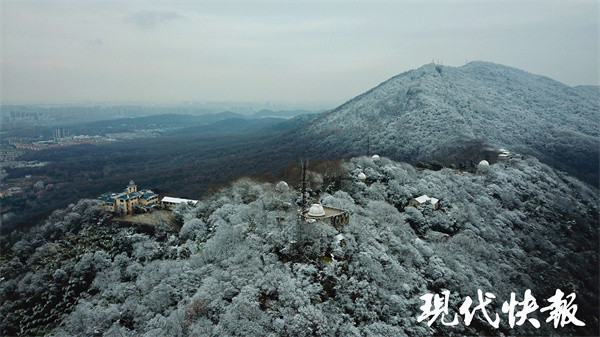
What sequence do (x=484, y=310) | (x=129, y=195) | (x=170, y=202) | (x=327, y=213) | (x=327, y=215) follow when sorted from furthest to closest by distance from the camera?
(x=170, y=202), (x=129, y=195), (x=327, y=213), (x=327, y=215), (x=484, y=310)

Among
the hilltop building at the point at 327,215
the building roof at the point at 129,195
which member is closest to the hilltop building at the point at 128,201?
the building roof at the point at 129,195

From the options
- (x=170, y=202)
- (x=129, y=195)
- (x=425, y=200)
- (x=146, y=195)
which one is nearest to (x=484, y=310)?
(x=425, y=200)

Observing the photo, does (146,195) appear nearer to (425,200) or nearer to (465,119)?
(425,200)

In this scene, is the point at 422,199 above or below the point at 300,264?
above

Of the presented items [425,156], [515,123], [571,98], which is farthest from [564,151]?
[571,98]

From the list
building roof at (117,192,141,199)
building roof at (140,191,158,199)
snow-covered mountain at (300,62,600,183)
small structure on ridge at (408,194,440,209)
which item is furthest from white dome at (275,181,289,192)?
snow-covered mountain at (300,62,600,183)

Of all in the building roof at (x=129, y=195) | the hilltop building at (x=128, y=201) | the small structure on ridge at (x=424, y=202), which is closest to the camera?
the small structure on ridge at (x=424, y=202)

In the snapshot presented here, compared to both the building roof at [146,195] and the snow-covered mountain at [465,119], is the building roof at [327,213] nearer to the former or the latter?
the building roof at [146,195]
